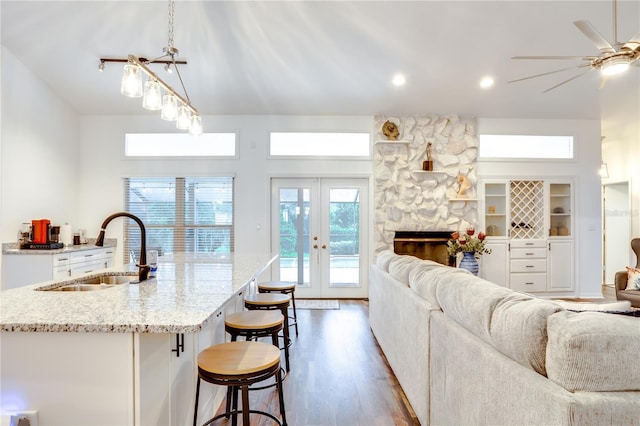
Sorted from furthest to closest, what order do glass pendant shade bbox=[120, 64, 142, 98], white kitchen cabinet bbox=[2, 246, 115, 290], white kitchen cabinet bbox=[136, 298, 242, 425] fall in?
white kitchen cabinet bbox=[2, 246, 115, 290] < glass pendant shade bbox=[120, 64, 142, 98] < white kitchen cabinet bbox=[136, 298, 242, 425]

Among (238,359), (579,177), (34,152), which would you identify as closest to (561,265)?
(579,177)

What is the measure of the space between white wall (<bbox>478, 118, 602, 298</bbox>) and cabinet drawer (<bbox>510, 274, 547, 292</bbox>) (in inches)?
23.7

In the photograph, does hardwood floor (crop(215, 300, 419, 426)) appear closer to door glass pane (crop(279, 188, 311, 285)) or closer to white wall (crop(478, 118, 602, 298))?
door glass pane (crop(279, 188, 311, 285))

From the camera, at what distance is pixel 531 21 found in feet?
12.9

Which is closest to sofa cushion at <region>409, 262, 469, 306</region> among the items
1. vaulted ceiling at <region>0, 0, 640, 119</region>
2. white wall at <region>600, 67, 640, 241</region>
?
vaulted ceiling at <region>0, 0, 640, 119</region>

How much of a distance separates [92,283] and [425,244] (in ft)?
15.5

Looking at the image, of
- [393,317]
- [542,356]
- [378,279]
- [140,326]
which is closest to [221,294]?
[140,326]

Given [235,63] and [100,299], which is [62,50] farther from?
[100,299]

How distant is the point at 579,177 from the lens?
5.82 m

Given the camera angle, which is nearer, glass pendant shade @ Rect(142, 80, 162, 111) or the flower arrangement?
glass pendant shade @ Rect(142, 80, 162, 111)

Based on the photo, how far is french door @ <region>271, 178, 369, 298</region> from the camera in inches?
226

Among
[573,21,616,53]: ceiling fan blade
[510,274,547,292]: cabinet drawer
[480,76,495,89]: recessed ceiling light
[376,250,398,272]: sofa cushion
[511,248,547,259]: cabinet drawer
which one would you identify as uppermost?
[480,76,495,89]: recessed ceiling light

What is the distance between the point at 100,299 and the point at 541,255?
6.27 meters

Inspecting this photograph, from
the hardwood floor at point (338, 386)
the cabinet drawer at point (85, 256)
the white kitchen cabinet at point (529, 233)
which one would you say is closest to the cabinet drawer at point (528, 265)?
the white kitchen cabinet at point (529, 233)
